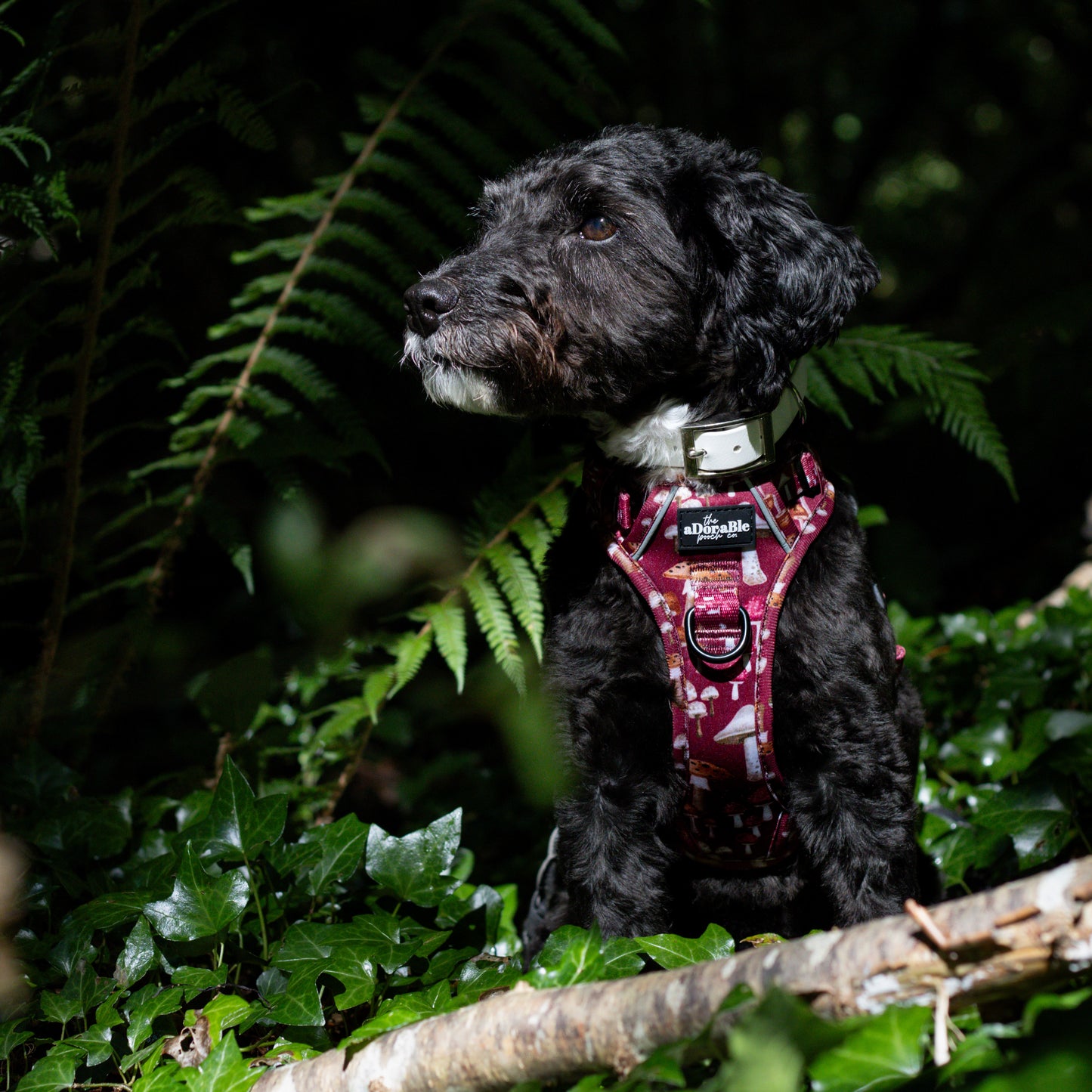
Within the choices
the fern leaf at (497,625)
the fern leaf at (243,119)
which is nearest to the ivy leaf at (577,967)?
the fern leaf at (497,625)

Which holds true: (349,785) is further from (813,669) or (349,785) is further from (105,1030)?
(813,669)

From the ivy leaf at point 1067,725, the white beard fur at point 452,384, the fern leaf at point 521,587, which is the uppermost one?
the white beard fur at point 452,384

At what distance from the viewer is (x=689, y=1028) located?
151 centimetres

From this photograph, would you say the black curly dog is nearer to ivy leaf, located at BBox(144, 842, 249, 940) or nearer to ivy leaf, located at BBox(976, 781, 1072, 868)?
ivy leaf, located at BBox(976, 781, 1072, 868)

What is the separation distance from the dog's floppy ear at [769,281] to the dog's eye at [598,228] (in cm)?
24

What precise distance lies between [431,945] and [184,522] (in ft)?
6.57

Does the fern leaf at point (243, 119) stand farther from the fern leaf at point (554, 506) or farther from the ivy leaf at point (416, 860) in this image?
the ivy leaf at point (416, 860)

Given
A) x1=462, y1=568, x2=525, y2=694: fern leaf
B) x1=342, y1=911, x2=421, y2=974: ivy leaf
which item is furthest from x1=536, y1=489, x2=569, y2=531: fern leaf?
x1=342, y1=911, x2=421, y2=974: ivy leaf

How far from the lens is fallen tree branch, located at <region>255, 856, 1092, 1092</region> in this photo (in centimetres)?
135

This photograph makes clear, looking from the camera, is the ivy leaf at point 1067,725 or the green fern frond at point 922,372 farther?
the green fern frond at point 922,372

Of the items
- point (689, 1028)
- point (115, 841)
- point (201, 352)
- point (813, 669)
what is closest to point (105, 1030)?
point (115, 841)

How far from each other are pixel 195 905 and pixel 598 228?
1.87 m

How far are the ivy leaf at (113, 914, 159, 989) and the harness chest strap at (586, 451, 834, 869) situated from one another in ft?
4.18

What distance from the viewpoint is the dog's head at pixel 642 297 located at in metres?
2.44
